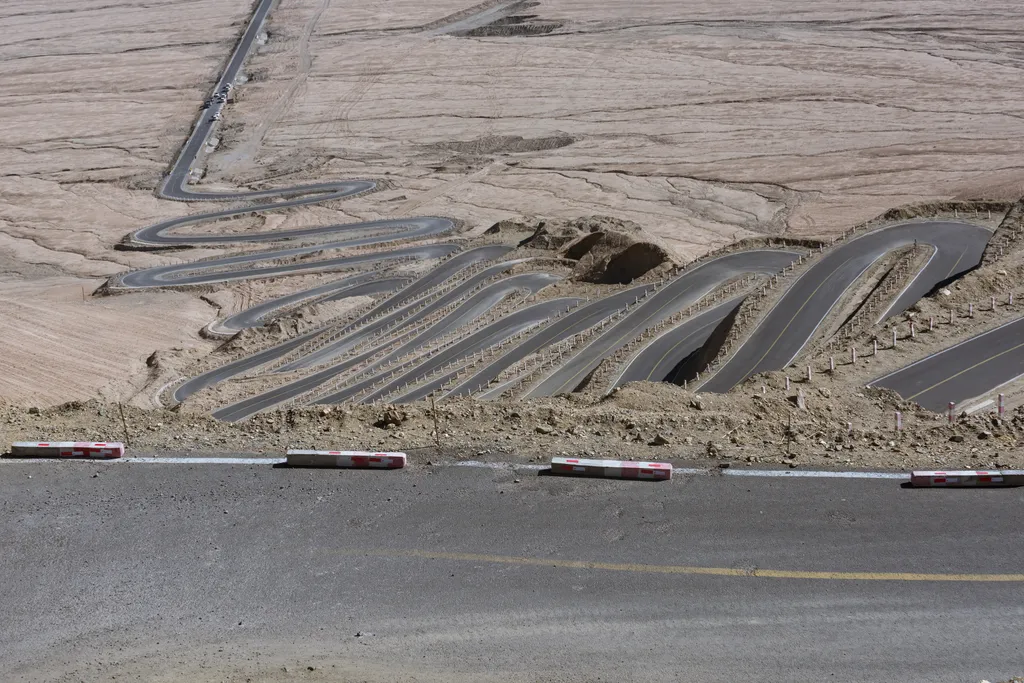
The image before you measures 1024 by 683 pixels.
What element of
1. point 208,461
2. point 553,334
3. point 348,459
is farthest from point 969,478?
point 553,334

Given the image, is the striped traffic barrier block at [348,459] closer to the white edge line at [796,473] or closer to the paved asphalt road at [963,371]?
the white edge line at [796,473]

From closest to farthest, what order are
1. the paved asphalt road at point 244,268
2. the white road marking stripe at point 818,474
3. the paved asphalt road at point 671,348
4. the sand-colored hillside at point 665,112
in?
1. the white road marking stripe at point 818,474
2. the paved asphalt road at point 671,348
3. the paved asphalt road at point 244,268
4. the sand-colored hillside at point 665,112

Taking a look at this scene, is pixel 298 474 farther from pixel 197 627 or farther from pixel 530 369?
pixel 530 369

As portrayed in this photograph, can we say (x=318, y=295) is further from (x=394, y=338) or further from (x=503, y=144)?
(x=503, y=144)

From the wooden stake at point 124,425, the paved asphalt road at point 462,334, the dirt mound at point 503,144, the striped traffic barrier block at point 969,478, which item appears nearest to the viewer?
the striped traffic barrier block at point 969,478

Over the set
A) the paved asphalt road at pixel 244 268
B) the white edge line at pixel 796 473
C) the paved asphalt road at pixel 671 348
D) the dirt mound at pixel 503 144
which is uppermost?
the white edge line at pixel 796 473

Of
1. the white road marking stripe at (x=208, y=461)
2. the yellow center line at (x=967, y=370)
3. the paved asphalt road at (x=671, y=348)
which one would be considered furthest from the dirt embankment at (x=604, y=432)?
the paved asphalt road at (x=671, y=348)

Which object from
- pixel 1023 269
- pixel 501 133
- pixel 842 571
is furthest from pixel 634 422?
pixel 501 133
